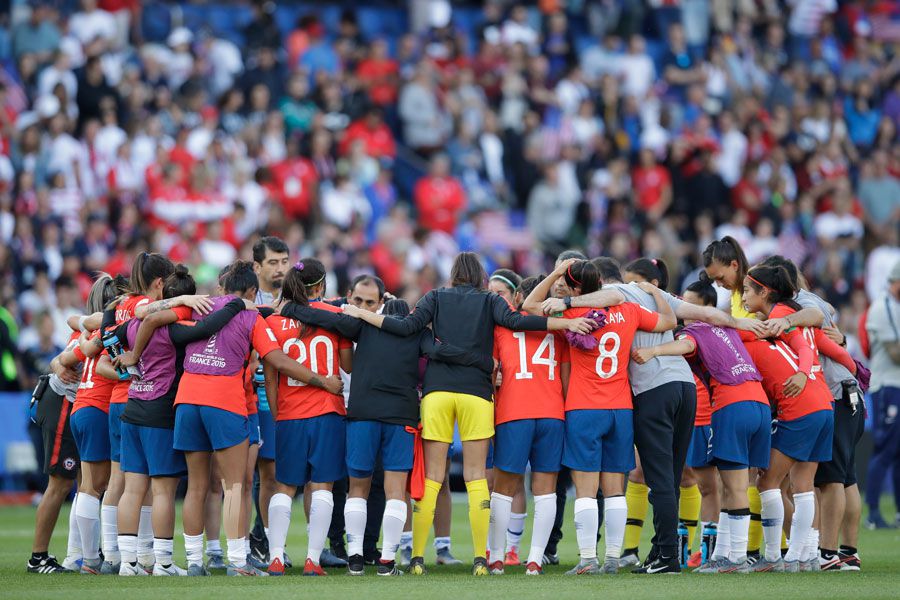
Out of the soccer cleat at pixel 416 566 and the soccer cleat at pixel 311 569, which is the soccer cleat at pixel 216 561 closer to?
the soccer cleat at pixel 311 569

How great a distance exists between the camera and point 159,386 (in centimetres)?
1058

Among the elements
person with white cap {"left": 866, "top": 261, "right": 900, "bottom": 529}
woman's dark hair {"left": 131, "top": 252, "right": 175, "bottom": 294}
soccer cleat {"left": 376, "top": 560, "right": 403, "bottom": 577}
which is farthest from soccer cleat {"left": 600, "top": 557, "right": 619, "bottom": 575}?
person with white cap {"left": 866, "top": 261, "right": 900, "bottom": 529}

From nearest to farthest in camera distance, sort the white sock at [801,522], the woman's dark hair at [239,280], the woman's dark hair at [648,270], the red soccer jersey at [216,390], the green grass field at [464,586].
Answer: the green grass field at [464,586], the red soccer jersey at [216,390], the white sock at [801,522], the woman's dark hair at [239,280], the woman's dark hair at [648,270]

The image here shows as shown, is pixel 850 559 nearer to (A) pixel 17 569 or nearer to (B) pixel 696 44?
(A) pixel 17 569

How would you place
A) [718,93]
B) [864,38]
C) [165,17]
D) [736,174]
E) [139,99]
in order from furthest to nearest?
[864,38], [718,93], [736,174], [165,17], [139,99]

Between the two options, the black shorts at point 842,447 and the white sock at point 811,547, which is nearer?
the white sock at point 811,547

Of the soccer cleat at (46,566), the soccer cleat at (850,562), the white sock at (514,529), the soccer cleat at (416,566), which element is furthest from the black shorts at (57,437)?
the soccer cleat at (850,562)

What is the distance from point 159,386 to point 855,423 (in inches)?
213

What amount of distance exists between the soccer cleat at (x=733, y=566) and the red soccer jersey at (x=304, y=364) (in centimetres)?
306

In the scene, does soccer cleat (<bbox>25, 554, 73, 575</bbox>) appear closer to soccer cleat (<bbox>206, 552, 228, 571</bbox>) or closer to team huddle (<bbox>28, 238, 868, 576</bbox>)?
team huddle (<bbox>28, 238, 868, 576</bbox>)

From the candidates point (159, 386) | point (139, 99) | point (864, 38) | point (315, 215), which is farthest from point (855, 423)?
point (864, 38)

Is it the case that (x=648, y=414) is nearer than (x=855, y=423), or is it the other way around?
(x=648, y=414)

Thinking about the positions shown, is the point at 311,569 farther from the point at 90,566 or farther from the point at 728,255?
the point at 728,255

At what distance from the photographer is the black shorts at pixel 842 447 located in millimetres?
11062
